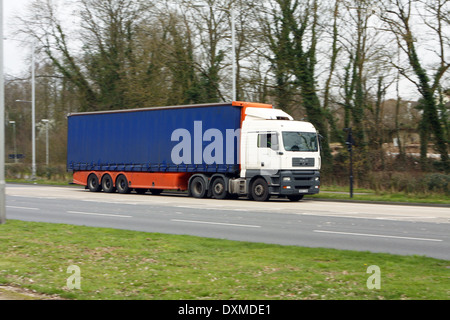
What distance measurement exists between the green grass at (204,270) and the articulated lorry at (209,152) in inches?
521

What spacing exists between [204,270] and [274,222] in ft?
25.8

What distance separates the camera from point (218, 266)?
8.70 m

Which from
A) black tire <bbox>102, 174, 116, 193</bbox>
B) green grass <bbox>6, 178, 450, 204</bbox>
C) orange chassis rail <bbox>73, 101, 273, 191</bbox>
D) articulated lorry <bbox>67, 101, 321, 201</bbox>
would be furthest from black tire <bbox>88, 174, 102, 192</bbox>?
green grass <bbox>6, 178, 450, 204</bbox>

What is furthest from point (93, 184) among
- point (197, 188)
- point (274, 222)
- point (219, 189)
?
point (274, 222)

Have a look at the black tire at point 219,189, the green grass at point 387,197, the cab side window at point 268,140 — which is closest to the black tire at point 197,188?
the black tire at point 219,189

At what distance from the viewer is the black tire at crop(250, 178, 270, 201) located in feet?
80.8

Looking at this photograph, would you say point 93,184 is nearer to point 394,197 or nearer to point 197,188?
point 197,188

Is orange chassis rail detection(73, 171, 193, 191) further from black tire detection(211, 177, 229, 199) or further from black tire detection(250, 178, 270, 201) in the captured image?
black tire detection(250, 178, 270, 201)

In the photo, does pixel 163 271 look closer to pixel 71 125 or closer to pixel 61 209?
pixel 61 209

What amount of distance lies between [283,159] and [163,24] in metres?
17.8

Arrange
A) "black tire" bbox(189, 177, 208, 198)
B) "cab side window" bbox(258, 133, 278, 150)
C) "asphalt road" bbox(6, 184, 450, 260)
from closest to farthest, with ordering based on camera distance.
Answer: "asphalt road" bbox(6, 184, 450, 260), "cab side window" bbox(258, 133, 278, 150), "black tire" bbox(189, 177, 208, 198)

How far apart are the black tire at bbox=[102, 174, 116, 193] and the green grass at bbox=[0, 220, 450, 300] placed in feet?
63.1

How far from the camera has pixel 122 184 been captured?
101ft

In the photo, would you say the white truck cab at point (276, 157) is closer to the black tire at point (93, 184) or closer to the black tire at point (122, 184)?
the black tire at point (122, 184)
